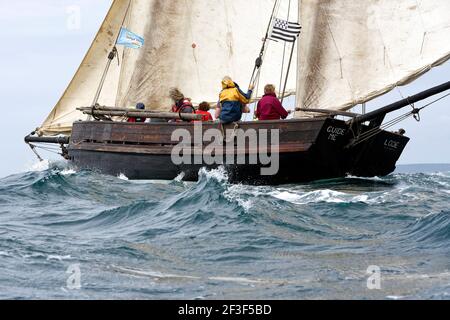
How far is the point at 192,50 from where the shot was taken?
99.2 ft

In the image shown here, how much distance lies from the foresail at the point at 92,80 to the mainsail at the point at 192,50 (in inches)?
29.9

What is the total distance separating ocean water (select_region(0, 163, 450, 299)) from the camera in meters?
12.1

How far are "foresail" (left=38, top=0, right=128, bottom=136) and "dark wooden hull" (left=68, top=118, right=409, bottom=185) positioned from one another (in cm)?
279

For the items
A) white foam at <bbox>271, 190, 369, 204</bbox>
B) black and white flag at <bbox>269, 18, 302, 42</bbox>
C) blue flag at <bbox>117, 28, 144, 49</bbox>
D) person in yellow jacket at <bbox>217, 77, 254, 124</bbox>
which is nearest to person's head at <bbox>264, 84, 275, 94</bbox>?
person in yellow jacket at <bbox>217, 77, 254, 124</bbox>

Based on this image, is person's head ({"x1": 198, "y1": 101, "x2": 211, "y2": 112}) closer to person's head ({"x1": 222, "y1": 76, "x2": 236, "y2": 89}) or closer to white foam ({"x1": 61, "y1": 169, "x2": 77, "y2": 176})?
person's head ({"x1": 222, "y1": 76, "x2": 236, "y2": 89})

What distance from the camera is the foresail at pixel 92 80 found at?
31391 mm

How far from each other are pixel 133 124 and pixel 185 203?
280 inches

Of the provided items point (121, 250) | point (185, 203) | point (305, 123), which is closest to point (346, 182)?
point (305, 123)

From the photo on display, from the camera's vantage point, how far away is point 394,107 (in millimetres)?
23969

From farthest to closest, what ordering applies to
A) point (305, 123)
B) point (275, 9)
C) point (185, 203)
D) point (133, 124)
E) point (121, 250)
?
point (275, 9), point (133, 124), point (305, 123), point (185, 203), point (121, 250)
